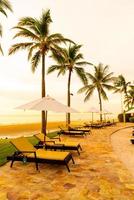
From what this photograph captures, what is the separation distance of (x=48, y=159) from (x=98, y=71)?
3432 centimetres

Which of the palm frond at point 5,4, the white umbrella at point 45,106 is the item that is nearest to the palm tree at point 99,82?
the palm frond at point 5,4

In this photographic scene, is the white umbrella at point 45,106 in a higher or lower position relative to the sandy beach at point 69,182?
higher

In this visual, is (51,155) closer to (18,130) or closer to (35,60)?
(35,60)

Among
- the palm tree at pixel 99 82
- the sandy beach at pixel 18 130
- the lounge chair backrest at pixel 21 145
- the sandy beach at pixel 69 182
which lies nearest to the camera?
the sandy beach at pixel 69 182

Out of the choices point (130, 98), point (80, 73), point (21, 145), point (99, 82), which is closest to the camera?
point (21, 145)

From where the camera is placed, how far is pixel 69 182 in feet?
22.0

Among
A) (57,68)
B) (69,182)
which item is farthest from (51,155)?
(57,68)

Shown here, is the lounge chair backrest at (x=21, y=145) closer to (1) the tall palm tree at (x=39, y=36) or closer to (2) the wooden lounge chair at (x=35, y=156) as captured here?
(2) the wooden lounge chair at (x=35, y=156)

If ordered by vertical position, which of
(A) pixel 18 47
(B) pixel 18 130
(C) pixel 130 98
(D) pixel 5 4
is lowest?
(B) pixel 18 130

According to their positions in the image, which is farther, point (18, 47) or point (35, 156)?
point (18, 47)

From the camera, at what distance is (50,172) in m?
7.68

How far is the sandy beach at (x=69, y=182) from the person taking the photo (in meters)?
5.70

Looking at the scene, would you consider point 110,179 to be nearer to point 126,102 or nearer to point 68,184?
point 68,184

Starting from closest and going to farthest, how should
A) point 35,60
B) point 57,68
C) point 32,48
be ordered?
point 32,48, point 35,60, point 57,68
